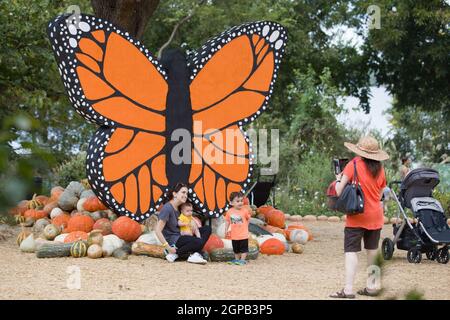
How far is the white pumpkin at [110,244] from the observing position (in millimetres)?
7438

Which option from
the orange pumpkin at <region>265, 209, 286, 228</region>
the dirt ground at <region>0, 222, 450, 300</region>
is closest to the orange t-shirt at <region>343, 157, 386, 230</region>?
the dirt ground at <region>0, 222, 450, 300</region>

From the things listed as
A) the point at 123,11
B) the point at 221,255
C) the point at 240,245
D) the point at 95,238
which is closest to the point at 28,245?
the point at 95,238

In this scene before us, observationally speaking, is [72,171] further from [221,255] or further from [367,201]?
[367,201]

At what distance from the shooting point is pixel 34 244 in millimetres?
7836

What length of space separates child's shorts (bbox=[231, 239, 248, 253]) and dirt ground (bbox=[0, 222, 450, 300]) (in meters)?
0.19

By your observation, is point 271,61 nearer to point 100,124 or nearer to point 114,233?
point 100,124

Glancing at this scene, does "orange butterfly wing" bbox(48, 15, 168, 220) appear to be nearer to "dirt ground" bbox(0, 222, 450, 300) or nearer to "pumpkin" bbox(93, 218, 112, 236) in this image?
"pumpkin" bbox(93, 218, 112, 236)

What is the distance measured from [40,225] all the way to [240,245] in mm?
2859

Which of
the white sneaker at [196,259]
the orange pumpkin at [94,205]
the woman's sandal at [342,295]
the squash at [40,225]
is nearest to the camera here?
the woman's sandal at [342,295]

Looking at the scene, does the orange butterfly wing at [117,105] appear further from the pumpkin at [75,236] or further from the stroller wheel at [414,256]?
the stroller wheel at [414,256]

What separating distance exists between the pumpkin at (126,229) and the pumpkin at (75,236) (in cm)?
33

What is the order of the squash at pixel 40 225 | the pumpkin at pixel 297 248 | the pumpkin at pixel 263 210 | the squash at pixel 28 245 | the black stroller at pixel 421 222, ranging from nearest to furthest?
1. the black stroller at pixel 421 222
2. the squash at pixel 28 245
3. the pumpkin at pixel 297 248
4. the squash at pixel 40 225
5. the pumpkin at pixel 263 210

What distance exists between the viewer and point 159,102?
834 cm

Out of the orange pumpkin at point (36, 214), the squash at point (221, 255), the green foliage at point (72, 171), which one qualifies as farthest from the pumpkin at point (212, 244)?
the green foliage at point (72, 171)
